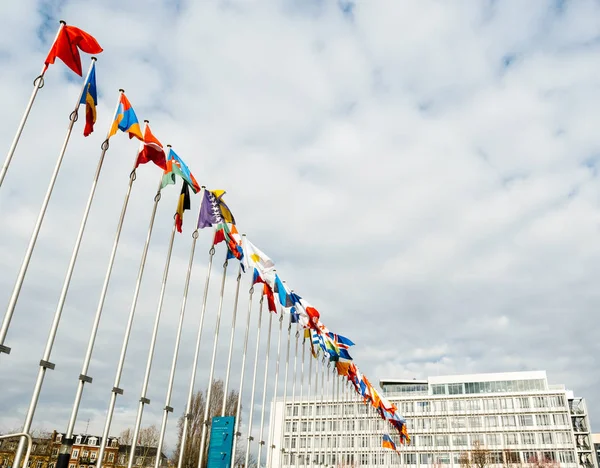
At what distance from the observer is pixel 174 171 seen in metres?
18.4

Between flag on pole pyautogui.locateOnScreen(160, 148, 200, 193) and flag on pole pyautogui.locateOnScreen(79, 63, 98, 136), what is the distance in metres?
3.00

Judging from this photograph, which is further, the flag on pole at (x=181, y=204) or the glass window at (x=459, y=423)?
the glass window at (x=459, y=423)

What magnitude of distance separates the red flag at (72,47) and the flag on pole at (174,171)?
4147 millimetres

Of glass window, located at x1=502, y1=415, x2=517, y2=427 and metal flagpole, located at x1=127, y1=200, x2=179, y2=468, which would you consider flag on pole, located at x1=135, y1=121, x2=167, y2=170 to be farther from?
glass window, located at x1=502, y1=415, x2=517, y2=427

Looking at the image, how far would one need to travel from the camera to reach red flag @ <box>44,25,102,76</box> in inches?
569

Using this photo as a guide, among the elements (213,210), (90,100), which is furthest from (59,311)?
(213,210)

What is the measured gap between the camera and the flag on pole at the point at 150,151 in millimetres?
17484

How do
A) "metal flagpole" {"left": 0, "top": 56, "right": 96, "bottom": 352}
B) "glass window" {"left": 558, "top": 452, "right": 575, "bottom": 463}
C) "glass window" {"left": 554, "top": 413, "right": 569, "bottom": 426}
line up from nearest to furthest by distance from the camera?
"metal flagpole" {"left": 0, "top": 56, "right": 96, "bottom": 352}
"glass window" {"left": 558, "top": 452, "right": 575, "bottom": 463}
"glass window" {"left": 554, "top": 413, "right": 569, "bottom": 426}

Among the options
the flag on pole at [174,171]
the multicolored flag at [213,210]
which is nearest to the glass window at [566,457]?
the multicolored flag at [213,210]

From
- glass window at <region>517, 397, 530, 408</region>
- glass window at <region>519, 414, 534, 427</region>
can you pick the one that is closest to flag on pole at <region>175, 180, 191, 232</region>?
glass window at <region>519, 414, 534, 427</region>

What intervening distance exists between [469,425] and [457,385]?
8.08m

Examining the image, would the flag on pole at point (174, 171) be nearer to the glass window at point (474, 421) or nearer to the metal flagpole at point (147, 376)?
the metal flagpole at point (147, 376)

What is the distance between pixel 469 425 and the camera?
3969 inches

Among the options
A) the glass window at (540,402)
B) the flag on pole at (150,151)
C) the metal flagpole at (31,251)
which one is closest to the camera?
the metal flagpole at (31,251)
